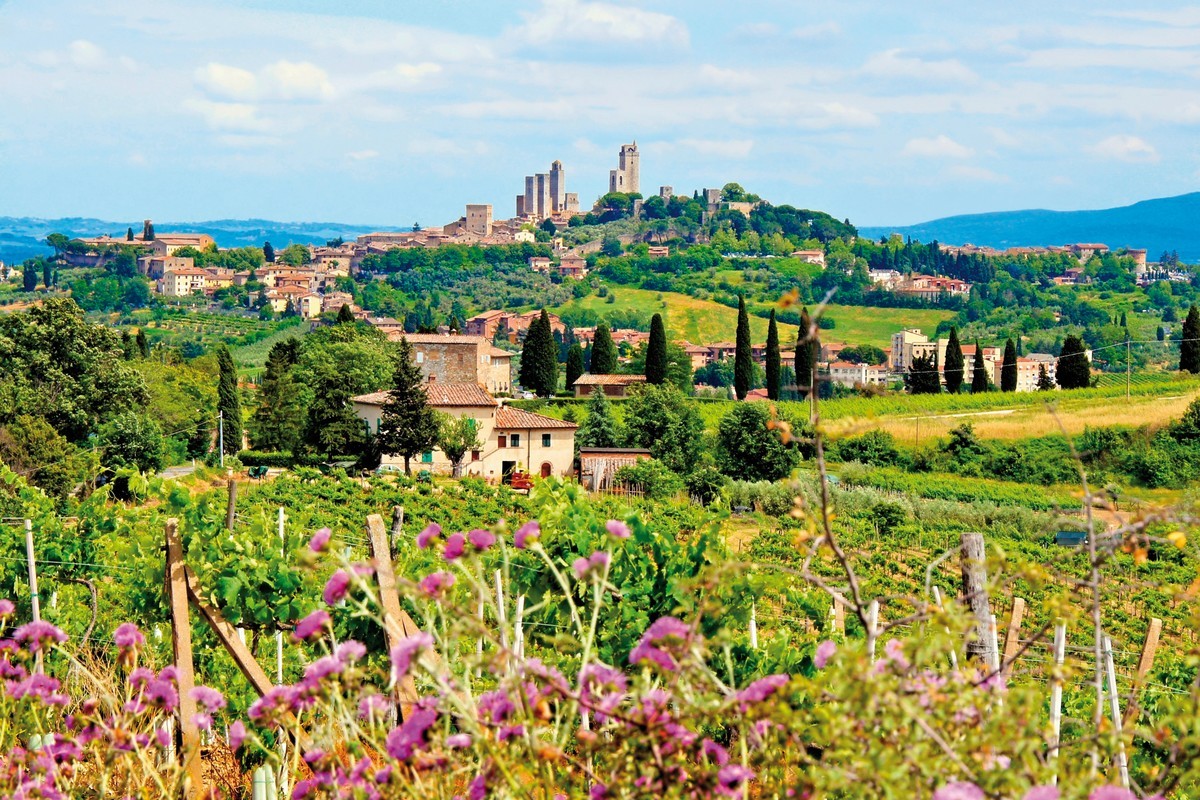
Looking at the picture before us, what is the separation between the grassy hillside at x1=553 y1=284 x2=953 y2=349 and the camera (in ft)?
330

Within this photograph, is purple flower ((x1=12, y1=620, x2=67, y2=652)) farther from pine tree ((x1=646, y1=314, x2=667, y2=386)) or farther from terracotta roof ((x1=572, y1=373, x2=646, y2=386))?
terracotta roof ((x1=572, y1=373, x2=646, y2=386))

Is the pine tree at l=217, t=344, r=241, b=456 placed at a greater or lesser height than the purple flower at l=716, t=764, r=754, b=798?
lesser

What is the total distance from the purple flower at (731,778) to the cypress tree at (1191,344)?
150 ft

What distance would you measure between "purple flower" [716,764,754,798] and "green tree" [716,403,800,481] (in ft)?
94.6

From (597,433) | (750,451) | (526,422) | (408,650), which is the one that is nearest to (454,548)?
(408,650)

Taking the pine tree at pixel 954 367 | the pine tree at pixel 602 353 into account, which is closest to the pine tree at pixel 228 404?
the pine tree at pixel 602 353

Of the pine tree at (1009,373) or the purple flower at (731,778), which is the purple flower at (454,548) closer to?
the purple flower at (731,778)

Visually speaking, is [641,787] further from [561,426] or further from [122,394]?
[561,426]

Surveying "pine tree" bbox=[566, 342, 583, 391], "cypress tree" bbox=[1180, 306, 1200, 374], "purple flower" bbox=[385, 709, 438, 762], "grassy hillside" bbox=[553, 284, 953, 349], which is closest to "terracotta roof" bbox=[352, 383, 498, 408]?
"pine tree" bbox=[566, 342, 583, 391]

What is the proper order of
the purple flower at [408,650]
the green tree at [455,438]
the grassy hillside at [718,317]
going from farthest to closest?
the grassy hillside at [718,317], the green tree at [455,438], the purple flower at [408,650]

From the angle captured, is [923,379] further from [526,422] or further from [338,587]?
[338,587]

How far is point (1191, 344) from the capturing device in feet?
147

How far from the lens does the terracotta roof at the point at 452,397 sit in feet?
112

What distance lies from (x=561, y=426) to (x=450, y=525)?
17.7 m
